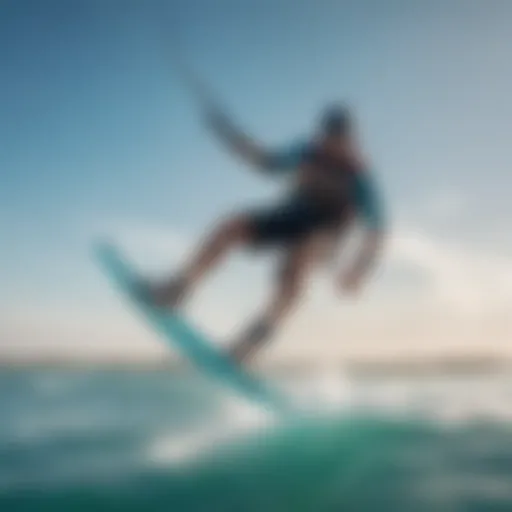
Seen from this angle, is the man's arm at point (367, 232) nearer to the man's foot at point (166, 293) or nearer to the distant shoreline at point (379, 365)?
the distant shoreline at point (379, 365)

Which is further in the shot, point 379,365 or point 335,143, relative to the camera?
point 379,365

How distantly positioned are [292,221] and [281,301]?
0.21 m

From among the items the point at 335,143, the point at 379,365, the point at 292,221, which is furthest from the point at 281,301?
the point at 335,143

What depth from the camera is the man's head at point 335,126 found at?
2.21 metres

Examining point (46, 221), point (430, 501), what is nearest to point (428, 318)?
point (430, 501)

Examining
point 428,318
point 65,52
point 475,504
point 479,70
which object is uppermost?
point 65,52

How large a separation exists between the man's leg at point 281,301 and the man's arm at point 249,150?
0.73ft

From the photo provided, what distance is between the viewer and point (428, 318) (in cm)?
235

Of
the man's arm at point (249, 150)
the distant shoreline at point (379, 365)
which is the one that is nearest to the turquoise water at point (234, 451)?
the distant shoreline at point (379, 365)

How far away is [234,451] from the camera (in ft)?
7.47

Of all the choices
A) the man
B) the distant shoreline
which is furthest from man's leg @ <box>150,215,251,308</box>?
the distant shoreline

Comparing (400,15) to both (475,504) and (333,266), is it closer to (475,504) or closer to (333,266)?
(333,266)

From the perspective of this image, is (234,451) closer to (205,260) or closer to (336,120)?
(205,260)

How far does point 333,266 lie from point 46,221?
0.79 meters
